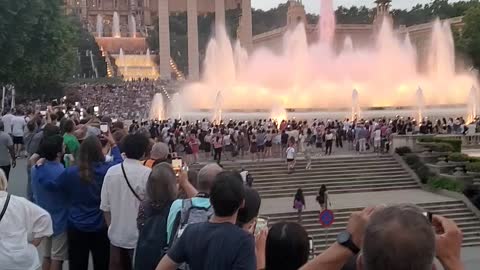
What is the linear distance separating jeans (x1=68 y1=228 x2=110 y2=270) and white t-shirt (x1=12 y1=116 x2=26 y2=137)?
1588cm

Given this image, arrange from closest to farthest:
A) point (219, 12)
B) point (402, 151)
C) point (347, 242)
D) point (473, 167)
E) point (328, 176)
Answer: point (347, 242), point (473, 167), point (328, 176), point (402, 151), point (219, 12)

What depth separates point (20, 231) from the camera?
5.51m

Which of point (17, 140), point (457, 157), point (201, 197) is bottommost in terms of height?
point (457, 157)

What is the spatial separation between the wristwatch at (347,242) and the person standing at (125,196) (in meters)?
3.71

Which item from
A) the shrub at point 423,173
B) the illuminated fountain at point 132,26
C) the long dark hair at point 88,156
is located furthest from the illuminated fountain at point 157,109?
the illuminated fountain at point 132,26

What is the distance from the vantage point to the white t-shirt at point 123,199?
22.0 feet

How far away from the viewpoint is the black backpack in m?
5.78

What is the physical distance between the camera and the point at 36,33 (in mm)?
31875

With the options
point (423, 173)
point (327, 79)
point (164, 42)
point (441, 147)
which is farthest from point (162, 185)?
point (164, 42)

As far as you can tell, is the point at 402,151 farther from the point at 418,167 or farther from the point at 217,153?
the point at 217,153

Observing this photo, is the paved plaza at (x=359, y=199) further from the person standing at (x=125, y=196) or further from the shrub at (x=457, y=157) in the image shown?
the person standing at (x=125, y=196)

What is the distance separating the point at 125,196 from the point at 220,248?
2.61m

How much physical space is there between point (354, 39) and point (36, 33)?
172 feet

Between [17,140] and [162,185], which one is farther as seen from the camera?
[17,140]
